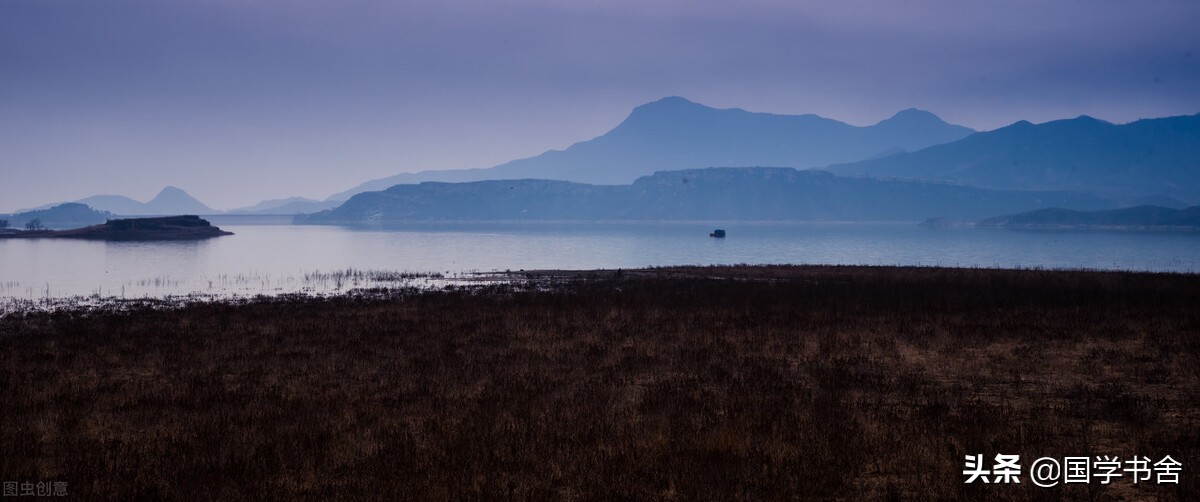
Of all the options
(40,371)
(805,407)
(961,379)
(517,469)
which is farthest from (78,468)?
(961,379)

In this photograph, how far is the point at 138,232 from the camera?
462ft

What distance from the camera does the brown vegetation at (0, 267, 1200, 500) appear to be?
941 cm

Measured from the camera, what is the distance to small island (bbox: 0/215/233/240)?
5344 inches

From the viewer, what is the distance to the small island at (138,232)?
136 metres

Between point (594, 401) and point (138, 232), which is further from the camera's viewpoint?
point (138, 232)

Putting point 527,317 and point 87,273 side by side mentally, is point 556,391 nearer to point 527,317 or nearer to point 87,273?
point 527,317

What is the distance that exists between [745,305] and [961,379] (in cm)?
1495

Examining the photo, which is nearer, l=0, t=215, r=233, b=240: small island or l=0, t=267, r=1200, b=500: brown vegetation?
l=0, t=267, r=1200, b=500: brown vegetation

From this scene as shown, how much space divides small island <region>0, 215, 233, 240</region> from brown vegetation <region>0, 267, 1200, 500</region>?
130 metres

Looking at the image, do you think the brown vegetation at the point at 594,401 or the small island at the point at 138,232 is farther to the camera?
the small island at the point at 138,232

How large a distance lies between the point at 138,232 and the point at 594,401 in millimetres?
155857

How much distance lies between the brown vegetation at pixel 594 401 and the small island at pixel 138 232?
5123 inches

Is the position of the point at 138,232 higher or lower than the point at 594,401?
higher

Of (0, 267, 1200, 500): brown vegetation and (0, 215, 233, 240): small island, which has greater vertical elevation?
(0, 215, 233, 240): small island
